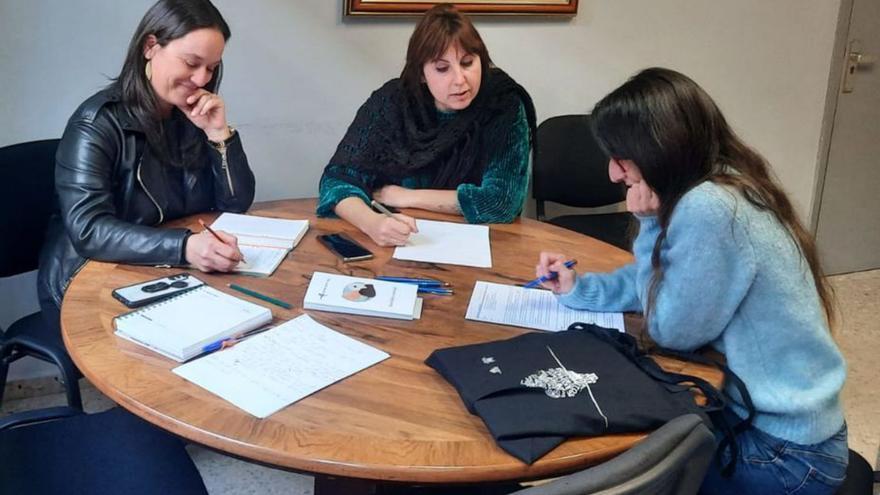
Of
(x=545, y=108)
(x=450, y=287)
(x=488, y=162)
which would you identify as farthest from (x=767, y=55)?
(x=450, y=287)

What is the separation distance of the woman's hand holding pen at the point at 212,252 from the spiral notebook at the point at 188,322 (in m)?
0.14

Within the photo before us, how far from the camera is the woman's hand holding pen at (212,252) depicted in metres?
1.66

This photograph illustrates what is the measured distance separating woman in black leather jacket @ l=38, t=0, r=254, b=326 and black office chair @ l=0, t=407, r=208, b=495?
0.35 metres

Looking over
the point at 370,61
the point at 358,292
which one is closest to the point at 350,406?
the point at 358,292

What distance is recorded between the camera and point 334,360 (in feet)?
4.39

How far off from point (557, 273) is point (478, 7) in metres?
1.47

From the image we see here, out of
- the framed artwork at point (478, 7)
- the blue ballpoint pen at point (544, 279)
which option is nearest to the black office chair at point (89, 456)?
the blue ballpoint pen at point (544, 279)

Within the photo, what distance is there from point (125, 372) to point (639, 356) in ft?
2.72

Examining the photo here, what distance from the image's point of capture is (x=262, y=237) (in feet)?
6.18

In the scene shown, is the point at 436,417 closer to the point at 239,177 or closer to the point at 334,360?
the point at 334,360

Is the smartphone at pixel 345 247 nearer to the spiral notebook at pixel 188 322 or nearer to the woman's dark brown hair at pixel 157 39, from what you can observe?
the spiral notebook at pixel 188 322

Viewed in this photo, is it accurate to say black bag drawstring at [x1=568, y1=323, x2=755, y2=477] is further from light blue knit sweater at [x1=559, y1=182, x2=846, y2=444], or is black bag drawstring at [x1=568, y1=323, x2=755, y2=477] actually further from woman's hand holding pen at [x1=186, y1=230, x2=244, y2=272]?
woman's hand holding pen at [x1=186, y1=230, x2=244, y2=272]

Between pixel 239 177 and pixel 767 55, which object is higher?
pixel 767 55

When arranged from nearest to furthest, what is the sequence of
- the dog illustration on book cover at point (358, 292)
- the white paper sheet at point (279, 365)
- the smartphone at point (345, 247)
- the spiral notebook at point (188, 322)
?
1. the white paper sheet at point (279, 365)
2. the spiral notebook at point (188, 322)
3. the dog illustration on book cover at point (358, 292)
4. the smartphone at point (345, 247)
